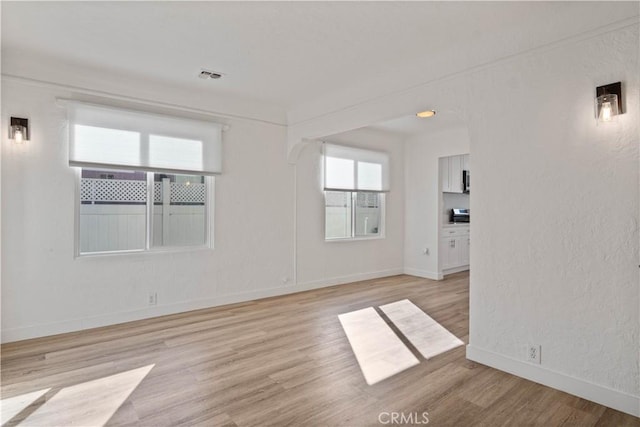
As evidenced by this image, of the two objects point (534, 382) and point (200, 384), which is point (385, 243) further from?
point (200, 384)

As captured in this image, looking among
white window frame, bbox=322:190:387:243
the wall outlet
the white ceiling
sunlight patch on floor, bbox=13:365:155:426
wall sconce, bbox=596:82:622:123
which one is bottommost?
sunlight patch on floor, bbox=13:365:155:426

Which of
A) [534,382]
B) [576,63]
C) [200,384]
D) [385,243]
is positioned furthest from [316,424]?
[385,243]

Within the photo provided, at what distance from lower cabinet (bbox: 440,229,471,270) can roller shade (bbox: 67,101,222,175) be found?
4396 mm

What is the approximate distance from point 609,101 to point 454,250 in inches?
197

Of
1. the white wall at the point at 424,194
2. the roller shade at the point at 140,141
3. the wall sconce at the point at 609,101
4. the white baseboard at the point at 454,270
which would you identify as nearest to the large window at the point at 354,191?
the white wall at the point at 424,194

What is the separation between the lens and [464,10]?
257 centimetres

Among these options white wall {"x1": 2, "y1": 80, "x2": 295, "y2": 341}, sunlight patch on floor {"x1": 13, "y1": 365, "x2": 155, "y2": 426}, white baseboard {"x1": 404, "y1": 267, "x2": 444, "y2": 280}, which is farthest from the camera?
white baseboard {"x1": 404, "y1": 267, "x2": 444, "y2": 280}

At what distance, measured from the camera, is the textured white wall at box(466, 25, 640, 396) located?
2.28 metres

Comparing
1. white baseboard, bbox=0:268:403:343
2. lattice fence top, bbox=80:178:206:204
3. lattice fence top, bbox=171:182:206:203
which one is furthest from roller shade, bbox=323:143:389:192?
lattice fence top, bbox=80:178:206:204

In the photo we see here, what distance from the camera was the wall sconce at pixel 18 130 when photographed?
3.37 m

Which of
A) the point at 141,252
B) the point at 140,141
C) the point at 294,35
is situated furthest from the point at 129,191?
the point at 294,35

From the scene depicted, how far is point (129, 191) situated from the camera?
4125 millimetres

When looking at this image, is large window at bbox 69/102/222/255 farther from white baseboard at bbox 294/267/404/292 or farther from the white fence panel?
white baseboard at bbox 294/267/404/292

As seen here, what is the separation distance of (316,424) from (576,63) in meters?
2.95
